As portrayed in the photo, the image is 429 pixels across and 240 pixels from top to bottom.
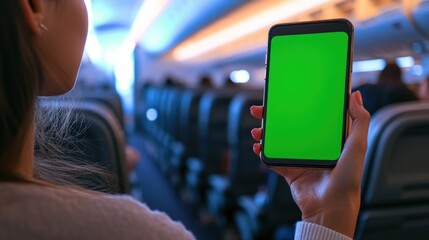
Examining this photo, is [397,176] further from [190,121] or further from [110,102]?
[190,121]

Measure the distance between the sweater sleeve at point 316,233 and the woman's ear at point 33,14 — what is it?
0.55 metres

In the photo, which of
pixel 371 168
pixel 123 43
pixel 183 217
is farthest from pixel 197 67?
pixel 371 168

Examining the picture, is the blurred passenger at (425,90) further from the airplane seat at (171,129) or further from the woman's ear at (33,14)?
the woman's ear at (33,14)

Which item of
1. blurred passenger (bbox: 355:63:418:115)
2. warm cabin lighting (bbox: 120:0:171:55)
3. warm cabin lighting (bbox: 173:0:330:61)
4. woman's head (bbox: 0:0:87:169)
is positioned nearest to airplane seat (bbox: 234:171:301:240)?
blurred passenger (bbox: 355:63:418:115)

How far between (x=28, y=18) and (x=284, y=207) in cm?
202

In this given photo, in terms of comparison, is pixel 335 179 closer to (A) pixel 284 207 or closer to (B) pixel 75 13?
(B) pixel 75 13

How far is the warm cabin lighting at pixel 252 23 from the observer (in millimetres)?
5334

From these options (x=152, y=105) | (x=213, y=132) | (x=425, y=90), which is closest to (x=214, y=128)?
(x=213, y=132)

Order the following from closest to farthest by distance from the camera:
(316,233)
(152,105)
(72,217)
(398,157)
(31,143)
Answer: (72,217), (31,143), (316,233), (398,157), (152,105)

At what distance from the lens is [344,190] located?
2.72 feet

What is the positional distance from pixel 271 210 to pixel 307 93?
1.56 metres

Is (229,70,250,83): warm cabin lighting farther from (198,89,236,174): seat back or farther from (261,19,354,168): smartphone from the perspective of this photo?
(261,19,354,168): smartphone

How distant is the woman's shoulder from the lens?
1.63ft

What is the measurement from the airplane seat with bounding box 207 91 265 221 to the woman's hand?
1.57 m
